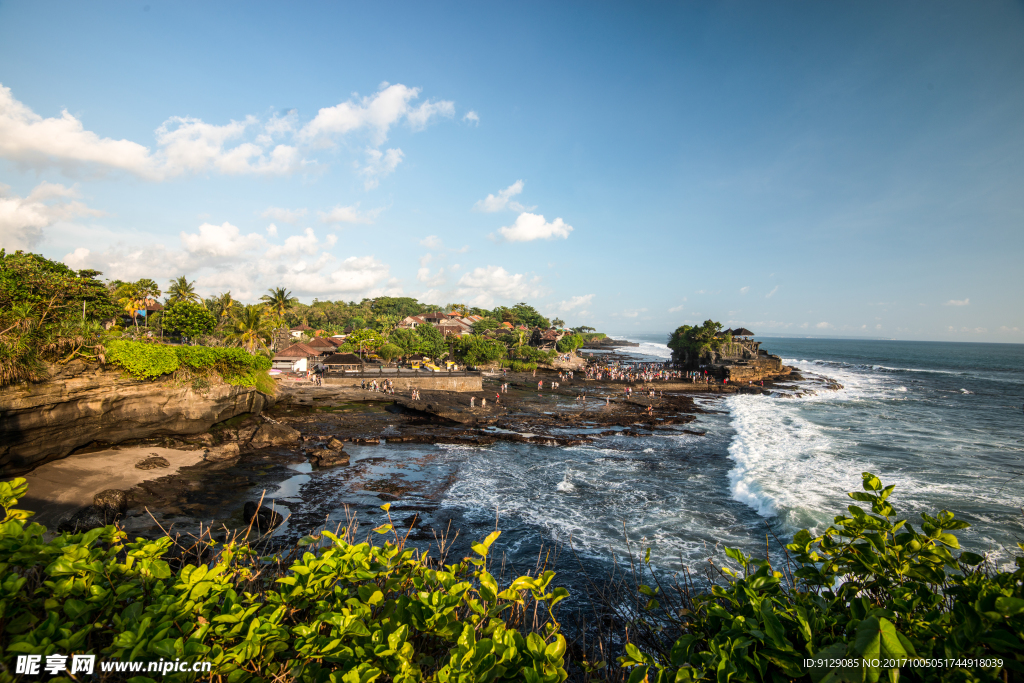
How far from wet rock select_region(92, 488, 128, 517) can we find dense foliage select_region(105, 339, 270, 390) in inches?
252

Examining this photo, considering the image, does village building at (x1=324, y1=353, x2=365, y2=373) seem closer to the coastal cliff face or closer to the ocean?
the coastal cliff face

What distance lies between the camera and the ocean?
11875 millimetres

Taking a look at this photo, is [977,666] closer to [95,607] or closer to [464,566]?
[464,566]

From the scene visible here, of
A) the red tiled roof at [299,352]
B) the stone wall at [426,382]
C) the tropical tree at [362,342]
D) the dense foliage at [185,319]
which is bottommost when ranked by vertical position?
the stone wall at [426,382]

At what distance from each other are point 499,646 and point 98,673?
2043 millimetres

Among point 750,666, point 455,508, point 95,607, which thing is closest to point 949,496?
point 455,508

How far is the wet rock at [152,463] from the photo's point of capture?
1511 cm

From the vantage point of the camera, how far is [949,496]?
14.1 m

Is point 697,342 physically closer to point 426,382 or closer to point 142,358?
point 426,382

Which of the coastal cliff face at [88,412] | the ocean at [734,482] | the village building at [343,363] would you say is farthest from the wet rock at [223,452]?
the village building at [343,363]

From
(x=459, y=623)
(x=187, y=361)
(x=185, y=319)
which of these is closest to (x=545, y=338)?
(x=185, y=319)

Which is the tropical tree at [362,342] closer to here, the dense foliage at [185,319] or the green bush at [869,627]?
the dense foliage at [185,319]

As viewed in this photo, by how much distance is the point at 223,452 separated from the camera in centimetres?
1805

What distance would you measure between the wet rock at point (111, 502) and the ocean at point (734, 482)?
955cm
